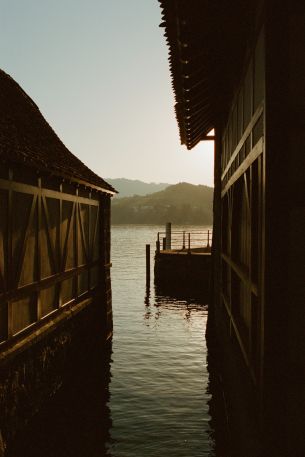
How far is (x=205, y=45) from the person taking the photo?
7008mm

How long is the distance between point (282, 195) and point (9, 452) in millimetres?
6706

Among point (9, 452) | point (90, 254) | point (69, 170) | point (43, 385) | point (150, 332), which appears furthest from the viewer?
point (150, 332)

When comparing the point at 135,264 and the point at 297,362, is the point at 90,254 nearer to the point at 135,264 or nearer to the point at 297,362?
the point at 297,362

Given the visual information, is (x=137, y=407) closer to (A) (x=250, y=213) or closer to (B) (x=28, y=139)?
(B) (x=28, y=139)

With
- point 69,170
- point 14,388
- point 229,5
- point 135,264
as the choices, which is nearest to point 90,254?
point 69,170

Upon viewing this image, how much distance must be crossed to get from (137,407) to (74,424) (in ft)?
5.87

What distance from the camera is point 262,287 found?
4.92 m

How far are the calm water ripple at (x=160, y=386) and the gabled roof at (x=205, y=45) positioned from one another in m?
6.54

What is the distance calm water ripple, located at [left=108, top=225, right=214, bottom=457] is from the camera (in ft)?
33.6

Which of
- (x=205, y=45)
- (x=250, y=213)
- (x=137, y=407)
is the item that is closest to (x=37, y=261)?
(x=137, y=407)

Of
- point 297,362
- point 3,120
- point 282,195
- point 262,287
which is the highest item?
point 3,120

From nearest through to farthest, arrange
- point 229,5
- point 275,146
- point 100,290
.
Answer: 1. point 275,146
2. point 229,5
3. point 100,290

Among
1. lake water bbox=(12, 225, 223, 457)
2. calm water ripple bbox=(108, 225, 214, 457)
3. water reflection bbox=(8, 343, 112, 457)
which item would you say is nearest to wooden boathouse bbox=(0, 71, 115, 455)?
water reflection bbox=(8, 343, 112, 457)

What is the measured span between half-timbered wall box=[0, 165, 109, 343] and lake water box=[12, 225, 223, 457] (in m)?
2.21
